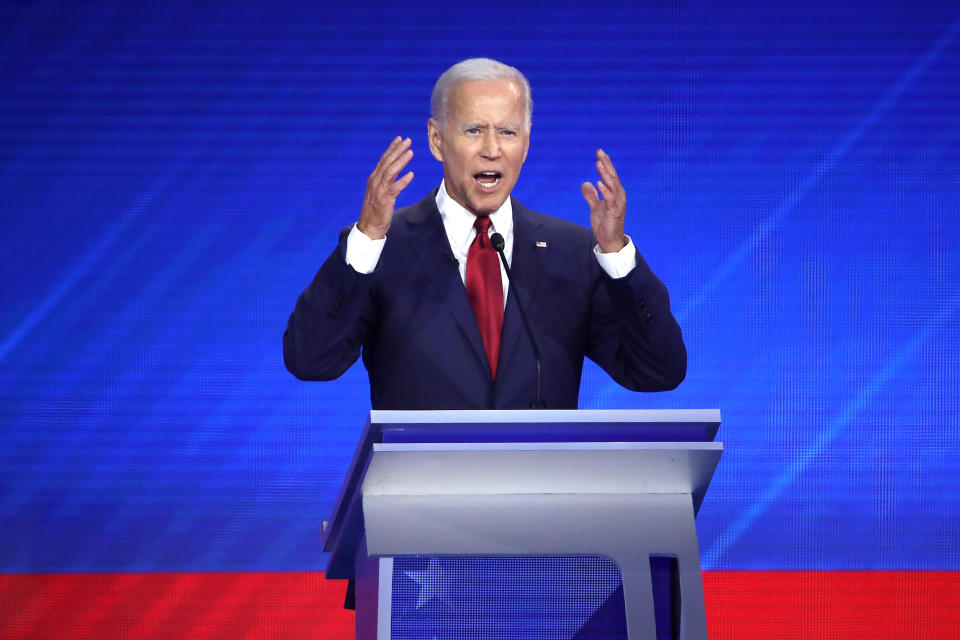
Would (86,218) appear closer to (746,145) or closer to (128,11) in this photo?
(128,11)

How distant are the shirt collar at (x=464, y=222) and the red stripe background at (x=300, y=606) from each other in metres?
1.79

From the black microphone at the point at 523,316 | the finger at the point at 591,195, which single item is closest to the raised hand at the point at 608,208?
the finger at the point at 591,195

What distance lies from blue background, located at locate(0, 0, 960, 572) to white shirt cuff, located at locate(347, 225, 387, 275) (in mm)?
2201

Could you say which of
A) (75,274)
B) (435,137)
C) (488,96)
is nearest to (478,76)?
(488,96)

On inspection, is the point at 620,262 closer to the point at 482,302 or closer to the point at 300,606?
the point at 482,302

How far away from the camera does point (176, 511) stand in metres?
4.04

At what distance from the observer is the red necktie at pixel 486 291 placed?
2.00 m

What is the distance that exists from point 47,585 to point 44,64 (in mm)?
1611

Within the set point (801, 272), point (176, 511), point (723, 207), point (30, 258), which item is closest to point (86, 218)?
point (30, 258)

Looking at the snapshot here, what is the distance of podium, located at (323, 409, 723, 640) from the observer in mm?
1310

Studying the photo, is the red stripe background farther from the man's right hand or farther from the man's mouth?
the man's right hand

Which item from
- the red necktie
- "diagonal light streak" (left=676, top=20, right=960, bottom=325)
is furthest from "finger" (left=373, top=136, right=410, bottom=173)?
"diagonal light streak" (left=676, top=20, right=960, bottom=325)

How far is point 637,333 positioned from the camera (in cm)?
190

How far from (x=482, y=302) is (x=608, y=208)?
12.4 inches
